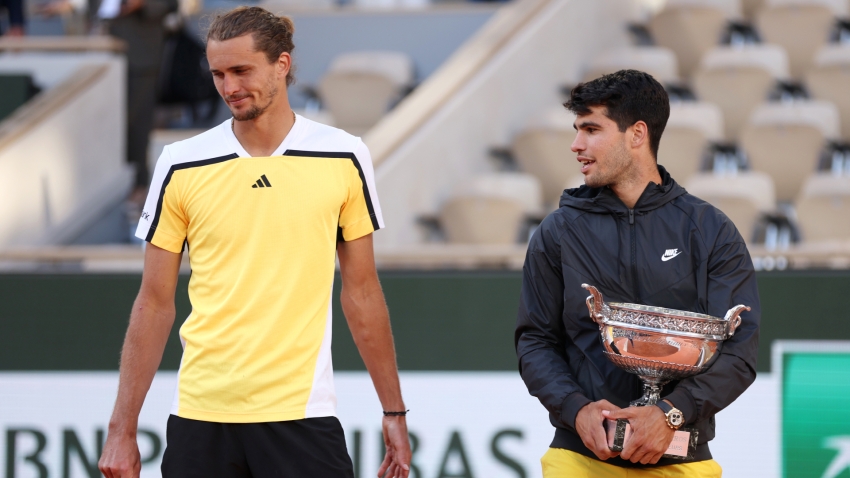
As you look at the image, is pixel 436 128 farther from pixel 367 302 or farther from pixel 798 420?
pixel 367 302

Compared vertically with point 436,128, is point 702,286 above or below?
below

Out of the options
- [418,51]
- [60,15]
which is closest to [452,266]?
[418,51]

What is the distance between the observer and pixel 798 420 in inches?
168

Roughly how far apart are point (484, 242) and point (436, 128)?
89 centimetres

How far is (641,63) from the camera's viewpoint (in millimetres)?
8680

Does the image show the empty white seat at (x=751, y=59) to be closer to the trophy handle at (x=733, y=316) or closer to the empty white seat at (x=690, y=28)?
the empty white seat at (x=690, y=28)

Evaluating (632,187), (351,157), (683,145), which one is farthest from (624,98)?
(683,145)

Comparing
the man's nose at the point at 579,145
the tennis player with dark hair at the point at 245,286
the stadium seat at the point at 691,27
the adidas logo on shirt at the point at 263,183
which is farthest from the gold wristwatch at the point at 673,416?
the stadium seat at the point at 691,27

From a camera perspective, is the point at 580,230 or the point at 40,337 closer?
the point at 580,230

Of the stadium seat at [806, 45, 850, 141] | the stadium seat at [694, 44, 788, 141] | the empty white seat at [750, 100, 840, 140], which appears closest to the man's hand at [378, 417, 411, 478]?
the empty white seat at [750, 100, 840, 140]

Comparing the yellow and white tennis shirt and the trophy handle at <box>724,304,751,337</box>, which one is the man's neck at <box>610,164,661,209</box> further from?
the yellow and white tennis shirt

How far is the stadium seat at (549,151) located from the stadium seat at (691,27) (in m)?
2.03

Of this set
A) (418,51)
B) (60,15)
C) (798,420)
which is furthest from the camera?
(60,15)

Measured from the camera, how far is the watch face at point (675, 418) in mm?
2643
